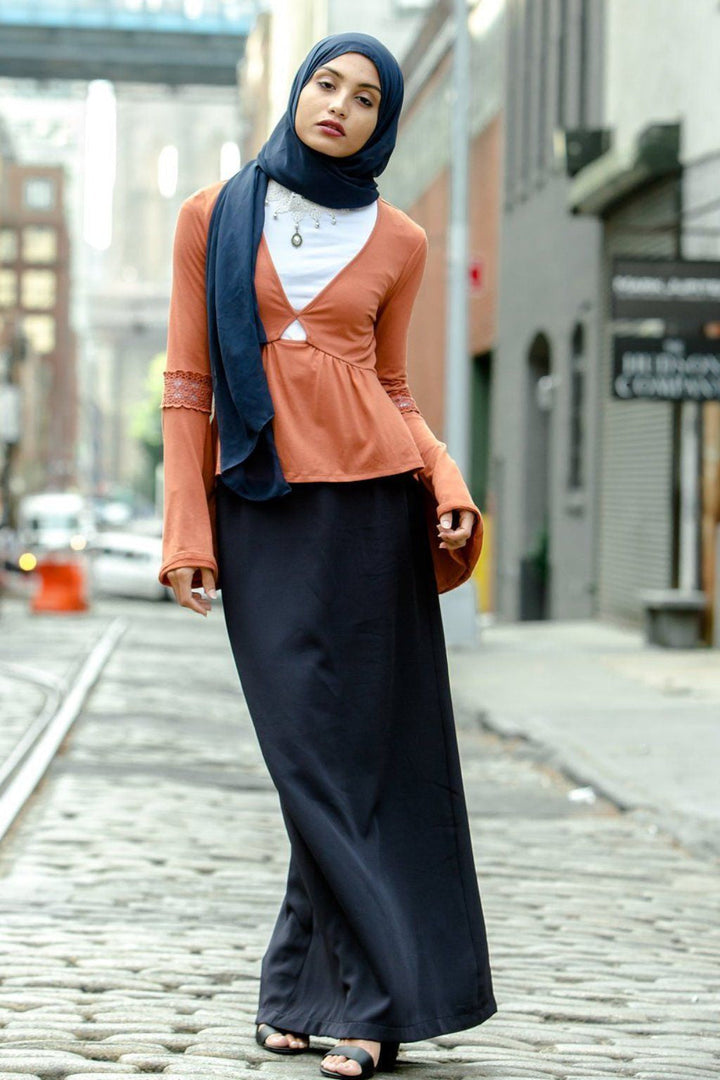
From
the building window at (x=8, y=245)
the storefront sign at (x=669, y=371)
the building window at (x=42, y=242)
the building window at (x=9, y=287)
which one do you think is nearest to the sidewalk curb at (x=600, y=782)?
the storefront sign at (x=669, y=371)

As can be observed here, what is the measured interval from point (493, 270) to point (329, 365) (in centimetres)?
2983

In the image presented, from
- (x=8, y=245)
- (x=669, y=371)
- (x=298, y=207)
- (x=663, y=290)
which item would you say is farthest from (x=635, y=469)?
(x=8, y=245)

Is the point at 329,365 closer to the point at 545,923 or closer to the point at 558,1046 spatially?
the point at 558,1046

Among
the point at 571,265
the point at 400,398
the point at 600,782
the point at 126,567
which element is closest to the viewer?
the point at 400,398

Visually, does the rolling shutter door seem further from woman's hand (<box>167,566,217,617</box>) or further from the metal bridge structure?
the metal bridge structure

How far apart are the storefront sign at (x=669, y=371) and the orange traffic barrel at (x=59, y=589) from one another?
12669 mm

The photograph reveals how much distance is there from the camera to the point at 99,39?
69.6 metres

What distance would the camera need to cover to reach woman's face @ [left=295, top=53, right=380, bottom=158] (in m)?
4.01

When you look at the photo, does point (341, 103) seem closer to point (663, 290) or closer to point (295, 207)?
point (295, 207)

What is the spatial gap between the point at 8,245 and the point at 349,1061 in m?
142

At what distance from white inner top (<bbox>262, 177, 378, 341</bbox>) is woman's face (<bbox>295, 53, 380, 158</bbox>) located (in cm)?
16

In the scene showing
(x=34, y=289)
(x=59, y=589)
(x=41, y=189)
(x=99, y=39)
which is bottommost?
Result: (x=59, y=589)

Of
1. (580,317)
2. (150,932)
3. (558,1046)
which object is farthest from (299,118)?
(580,317)

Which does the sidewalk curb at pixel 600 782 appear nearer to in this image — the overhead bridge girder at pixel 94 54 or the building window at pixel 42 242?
the overhead bridge girder at pixel 94 54
